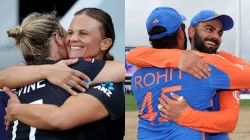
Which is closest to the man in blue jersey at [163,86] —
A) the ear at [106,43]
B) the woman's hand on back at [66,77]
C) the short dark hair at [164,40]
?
the short dark hair at [164,40]

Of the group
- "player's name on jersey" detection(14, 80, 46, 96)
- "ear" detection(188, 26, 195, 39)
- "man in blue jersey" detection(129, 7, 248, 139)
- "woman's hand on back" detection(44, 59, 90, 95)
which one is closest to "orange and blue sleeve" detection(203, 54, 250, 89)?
"man in blue jersey" detection(129, 7, 248, 139)

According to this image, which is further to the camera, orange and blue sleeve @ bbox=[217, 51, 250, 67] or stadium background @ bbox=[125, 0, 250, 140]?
stadium background @ bbox=[125, 0, 250, 140]

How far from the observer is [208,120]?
0.93 metres

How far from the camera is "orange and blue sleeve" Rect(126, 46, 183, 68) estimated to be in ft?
3.14

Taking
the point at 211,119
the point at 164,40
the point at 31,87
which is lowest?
the point at 211,119

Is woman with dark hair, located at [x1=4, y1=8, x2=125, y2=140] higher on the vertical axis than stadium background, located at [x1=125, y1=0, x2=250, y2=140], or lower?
lower

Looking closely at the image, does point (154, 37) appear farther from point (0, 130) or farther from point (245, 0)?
point (0, 130)

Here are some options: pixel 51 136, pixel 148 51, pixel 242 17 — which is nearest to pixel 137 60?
pixel 148 51

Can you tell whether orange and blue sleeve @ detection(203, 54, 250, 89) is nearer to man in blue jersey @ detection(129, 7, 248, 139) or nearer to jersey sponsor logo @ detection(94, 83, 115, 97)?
man in blue jersey @ detection(129, 7, 248, 139)

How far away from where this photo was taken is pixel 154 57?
3.29ft

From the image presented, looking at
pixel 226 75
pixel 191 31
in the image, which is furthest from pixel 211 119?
pixel 191 31

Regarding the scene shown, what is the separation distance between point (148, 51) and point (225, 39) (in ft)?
1.18

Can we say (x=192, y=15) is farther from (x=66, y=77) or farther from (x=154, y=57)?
(x=66, y=77)

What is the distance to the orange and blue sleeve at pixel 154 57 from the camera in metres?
0.96
